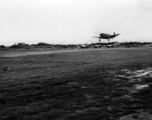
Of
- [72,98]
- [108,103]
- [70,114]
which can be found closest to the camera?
[70,114]

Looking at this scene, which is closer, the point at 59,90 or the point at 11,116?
the point at 11,116

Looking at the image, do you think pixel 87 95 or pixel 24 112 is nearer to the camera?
pixel 24 112

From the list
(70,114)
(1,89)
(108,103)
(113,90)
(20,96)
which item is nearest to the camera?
(70,114)

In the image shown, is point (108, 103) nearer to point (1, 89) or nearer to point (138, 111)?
point (138, 111)

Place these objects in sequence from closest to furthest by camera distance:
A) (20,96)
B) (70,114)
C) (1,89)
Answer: (70,114) → (20,96) → (1,89)

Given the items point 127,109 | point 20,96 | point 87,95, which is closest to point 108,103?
point 127,109

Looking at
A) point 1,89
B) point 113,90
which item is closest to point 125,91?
point 113,90

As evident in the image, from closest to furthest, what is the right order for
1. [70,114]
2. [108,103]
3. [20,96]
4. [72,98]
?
[70,114] < [108,103] < [72,98] < [20,96]

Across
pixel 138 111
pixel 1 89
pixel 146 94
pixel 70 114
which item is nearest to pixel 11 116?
pixel 70 114

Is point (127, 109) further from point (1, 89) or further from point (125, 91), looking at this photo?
point (1, 89)
